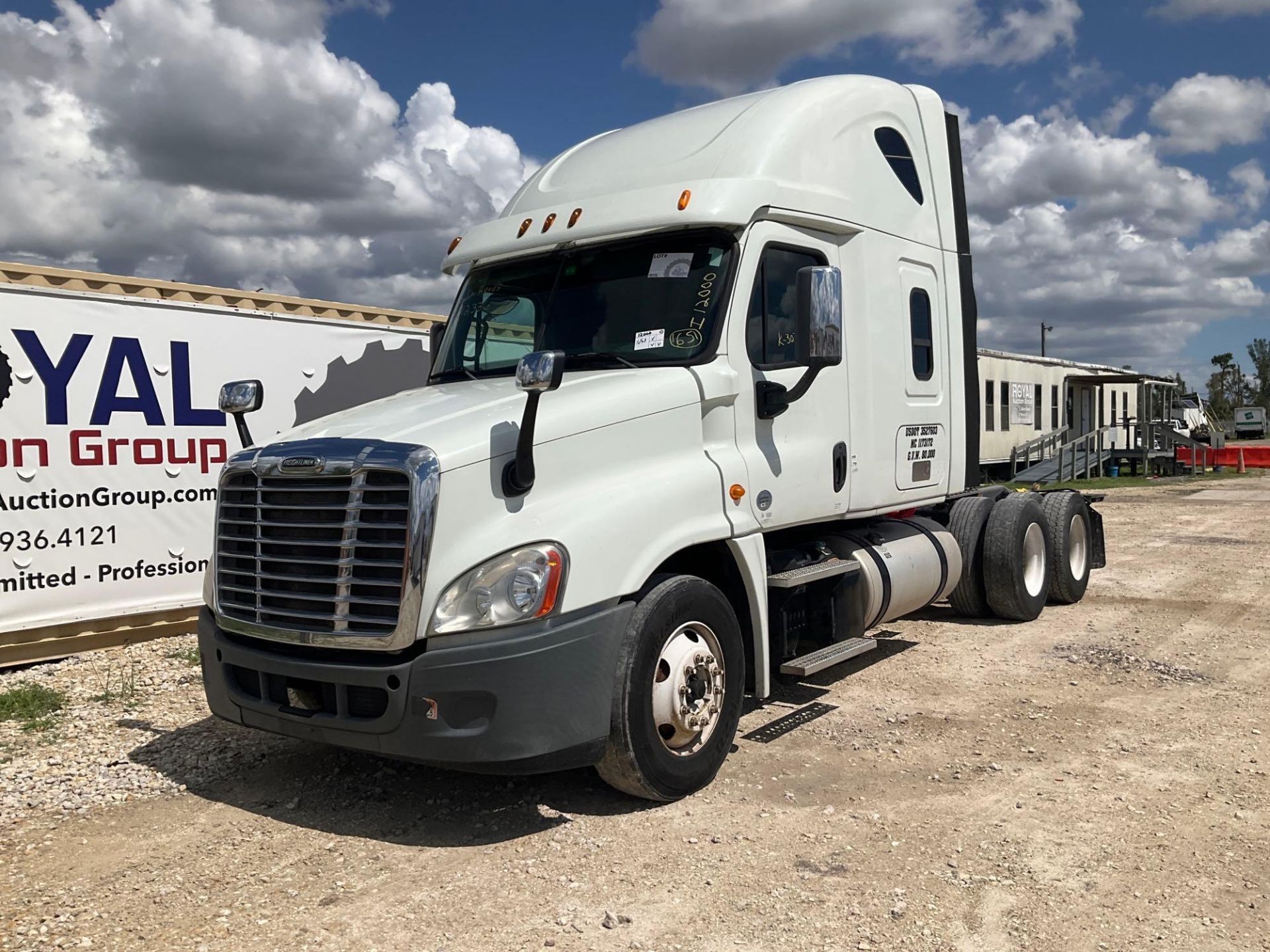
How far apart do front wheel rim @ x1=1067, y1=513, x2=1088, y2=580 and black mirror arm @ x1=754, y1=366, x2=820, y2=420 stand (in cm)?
506

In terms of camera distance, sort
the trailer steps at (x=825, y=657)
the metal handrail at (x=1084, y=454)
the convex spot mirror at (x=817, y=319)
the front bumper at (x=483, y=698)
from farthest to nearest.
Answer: the metal handrail at (x=1084, y=454)
the trailer steps at (x=825, y=657)
the convex spot mirror at (x=817, y=319)
the front bumper at (x=483, y=698)

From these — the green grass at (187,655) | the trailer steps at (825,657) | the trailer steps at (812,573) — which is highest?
the trailer steps at (812,573)

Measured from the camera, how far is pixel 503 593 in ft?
13.5

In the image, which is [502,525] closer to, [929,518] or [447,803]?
[447,803]

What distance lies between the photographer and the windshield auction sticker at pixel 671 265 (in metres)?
5.22

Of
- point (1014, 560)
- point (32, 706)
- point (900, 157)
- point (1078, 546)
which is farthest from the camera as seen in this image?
point (1078, 546)

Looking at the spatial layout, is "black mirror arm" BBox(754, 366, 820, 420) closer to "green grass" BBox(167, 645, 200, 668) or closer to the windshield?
the windshield

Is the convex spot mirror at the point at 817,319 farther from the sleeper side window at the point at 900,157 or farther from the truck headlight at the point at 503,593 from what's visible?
the sleeper side window at the point at 900,157

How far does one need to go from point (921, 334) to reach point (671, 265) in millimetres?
2486

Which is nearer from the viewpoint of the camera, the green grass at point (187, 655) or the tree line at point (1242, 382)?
the green grass at point (187, 655)

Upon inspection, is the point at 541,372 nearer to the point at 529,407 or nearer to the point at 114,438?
the point at 529,407

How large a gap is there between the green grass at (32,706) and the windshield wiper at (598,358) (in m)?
3.90

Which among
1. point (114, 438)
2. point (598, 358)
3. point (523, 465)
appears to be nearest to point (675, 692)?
point (523, 465)

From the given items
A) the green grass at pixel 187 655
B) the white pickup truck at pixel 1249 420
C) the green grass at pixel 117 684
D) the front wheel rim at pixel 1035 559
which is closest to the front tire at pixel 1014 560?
the front wheel rim at pixel 1035 559
